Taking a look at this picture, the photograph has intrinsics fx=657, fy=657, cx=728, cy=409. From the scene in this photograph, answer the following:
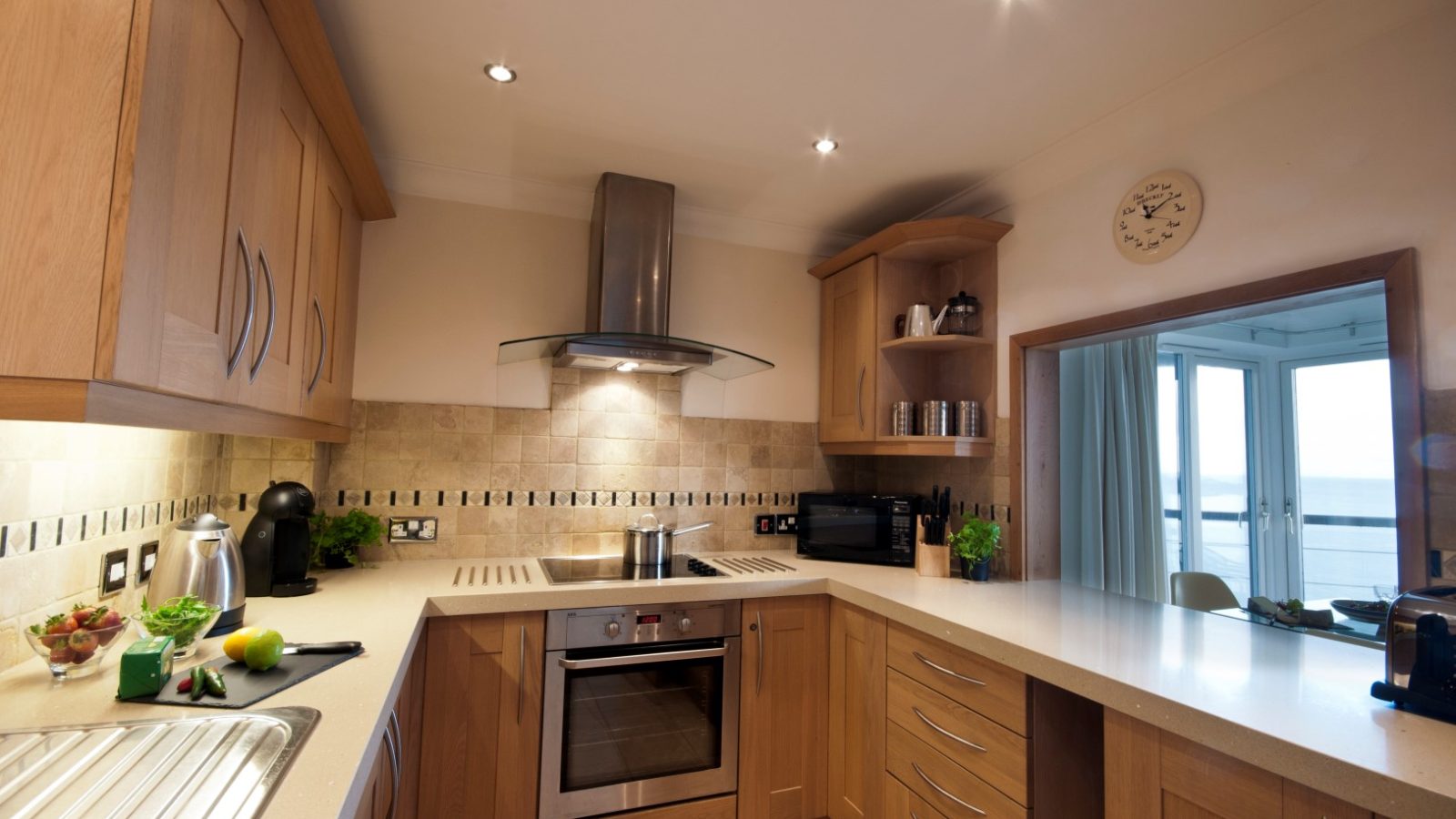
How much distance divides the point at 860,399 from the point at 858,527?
530 mm

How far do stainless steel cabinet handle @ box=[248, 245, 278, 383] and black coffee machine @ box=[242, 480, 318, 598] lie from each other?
0.68 meters

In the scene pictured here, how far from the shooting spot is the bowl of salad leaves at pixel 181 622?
121cm

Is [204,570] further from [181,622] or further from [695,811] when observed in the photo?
[695,811]

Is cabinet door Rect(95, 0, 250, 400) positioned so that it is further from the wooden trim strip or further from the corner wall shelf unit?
the corner wall shelf unit

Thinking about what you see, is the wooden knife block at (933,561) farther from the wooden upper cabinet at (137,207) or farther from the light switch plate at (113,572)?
the light switch plate at (113,572)

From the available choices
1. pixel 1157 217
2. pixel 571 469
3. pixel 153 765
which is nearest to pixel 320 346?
pixel 571 469

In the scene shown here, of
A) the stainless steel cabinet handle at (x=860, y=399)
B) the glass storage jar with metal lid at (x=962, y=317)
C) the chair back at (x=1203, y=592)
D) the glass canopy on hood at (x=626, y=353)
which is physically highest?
the glass storage jar with metal lid at (x=962, y=317)

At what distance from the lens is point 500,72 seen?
73.6 inches

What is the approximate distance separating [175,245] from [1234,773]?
1.85 m

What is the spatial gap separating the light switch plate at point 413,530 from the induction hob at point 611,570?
1.37 ft

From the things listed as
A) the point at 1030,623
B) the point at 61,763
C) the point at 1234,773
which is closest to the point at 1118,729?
the point at 1234,773

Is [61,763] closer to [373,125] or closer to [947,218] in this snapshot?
[373,125]

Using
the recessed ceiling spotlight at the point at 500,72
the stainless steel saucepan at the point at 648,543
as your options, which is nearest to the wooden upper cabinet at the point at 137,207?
the recessed ceiling spotlight at the point at 500,72

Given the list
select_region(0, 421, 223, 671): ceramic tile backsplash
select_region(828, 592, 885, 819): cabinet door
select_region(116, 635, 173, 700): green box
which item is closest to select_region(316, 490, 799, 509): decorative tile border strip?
select_region(0, 421, 223, 671): ceramic tile backsplash
